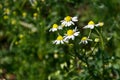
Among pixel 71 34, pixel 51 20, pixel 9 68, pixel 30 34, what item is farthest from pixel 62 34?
pixel 9 68

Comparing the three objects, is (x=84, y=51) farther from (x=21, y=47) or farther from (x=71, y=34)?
(x=21, y=47)

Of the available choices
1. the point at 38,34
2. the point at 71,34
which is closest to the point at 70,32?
the point at 71,34

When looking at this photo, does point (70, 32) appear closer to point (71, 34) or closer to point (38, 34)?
point (71, 34)

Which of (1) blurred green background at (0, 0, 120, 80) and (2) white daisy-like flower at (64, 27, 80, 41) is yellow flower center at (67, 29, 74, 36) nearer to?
(2) white daisy-like flower at (64, 27, 80, 41)

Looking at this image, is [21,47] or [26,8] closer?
[21,47]

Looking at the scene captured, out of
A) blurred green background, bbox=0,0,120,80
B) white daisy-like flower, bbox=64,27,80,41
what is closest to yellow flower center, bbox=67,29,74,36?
white daisy-like flower, bbox=64,27,80,41

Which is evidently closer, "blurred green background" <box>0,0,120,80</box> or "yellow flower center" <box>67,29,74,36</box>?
"yellow flower center" <box>67,29,74,36</box>

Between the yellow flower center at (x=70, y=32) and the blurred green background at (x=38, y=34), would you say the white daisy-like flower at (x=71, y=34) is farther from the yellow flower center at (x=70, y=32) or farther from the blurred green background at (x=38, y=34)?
the blurred green background at (x=38, y=34)

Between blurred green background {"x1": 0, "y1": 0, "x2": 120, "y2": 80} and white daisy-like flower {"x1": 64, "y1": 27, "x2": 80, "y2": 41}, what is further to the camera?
blurred green background {"x1": 0, "y1": 0, "x2": 120, "y2": 80}

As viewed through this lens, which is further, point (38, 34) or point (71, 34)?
point (38, 34)

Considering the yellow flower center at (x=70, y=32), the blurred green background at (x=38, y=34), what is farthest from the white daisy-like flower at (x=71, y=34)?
the blurred green background at (x=38, y=34)

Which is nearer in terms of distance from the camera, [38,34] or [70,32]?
[70,32]
